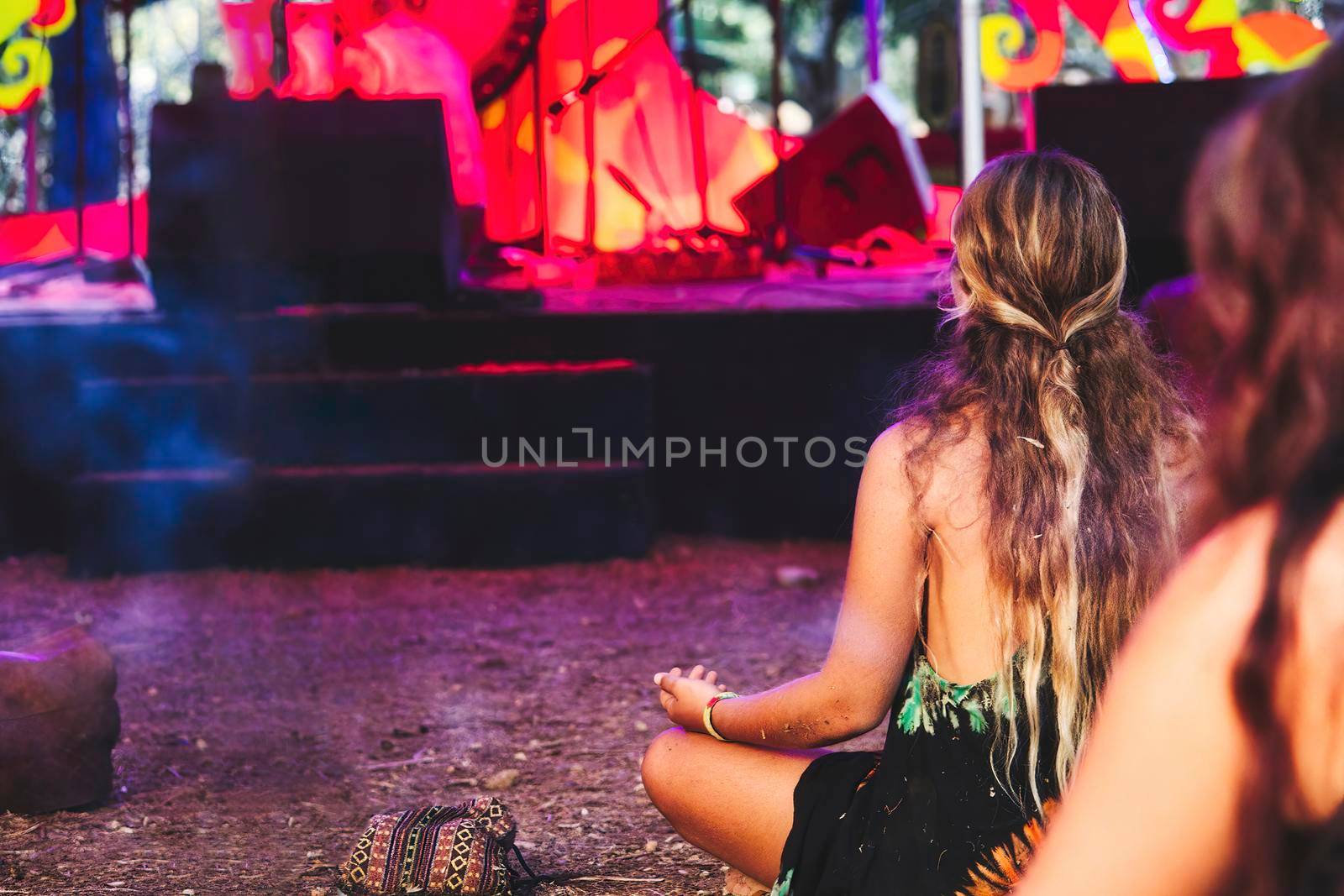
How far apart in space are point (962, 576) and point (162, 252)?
166 inches

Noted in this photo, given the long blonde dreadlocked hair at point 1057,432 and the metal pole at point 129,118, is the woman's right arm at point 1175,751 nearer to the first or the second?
the long blonde dreadlocked hair at point 1057,432

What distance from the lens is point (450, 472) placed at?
519cm

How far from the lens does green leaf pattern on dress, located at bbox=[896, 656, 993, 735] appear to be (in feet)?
5.80

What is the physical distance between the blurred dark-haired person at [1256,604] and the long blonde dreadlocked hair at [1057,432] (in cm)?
96

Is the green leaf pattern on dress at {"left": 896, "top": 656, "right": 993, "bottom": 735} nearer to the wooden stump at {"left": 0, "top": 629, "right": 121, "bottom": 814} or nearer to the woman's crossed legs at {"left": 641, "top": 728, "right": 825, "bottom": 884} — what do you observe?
the woman's crossed legs at {"left": 641, "top": 728, "right": 825, "bottom": 884}

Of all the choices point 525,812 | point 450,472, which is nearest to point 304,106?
point 450,472

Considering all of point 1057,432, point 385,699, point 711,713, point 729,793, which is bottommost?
point 385,699

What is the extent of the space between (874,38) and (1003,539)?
7.07 meters

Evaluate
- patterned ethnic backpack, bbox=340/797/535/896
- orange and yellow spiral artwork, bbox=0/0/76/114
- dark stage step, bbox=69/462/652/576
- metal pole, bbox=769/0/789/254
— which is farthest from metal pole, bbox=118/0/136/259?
patterned ethnic backpack, bbox=340/797/535/896

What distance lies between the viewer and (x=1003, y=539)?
1711mm

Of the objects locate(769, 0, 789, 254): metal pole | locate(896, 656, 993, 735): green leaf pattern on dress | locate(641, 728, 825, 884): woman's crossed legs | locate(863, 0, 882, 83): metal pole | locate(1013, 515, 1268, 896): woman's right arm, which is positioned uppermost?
locate(863, 0, 882, 83): metal pole

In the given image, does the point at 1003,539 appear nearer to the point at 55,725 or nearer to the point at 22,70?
the point at 55,725

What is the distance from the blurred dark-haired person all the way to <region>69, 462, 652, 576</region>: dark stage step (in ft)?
14.6

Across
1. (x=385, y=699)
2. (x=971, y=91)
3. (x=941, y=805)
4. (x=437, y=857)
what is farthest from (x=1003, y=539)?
(x=971, y=91)
